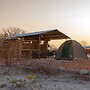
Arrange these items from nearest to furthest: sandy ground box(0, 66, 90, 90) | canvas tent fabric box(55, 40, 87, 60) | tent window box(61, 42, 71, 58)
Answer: sandy ground box(0, 66, 90, 90), canvas tent fabric box(55, 40, 87, 60), tent window box(61, 42, 71, 58)

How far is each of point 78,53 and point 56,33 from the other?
3.26m

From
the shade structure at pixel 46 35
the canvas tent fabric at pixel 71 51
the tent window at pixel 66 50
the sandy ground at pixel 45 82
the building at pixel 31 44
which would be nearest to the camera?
the sandy ground at pixel 45 82

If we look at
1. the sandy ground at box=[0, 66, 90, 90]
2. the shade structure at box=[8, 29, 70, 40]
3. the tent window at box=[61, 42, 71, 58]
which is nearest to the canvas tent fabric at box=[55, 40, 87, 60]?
the tent window at box=[61, 42, 71, 58]

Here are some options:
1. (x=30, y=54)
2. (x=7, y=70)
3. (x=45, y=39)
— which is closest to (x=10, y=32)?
(x=45, y=39)

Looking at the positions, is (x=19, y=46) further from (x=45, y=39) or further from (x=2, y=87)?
(x=2, y=87)

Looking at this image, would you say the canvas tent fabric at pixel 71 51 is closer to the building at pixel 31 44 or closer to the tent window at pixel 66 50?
the tent window at pixel 66 50

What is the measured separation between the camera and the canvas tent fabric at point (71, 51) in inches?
901

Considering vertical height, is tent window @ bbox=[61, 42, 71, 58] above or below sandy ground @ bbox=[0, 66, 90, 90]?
above

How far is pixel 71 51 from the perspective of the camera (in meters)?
23.0

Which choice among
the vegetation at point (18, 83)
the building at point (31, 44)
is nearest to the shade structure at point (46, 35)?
the building at point (31, 44)

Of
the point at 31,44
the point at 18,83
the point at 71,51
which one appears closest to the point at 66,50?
the point at 71,51

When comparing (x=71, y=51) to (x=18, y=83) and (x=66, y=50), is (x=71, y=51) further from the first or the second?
(x=18, y=83)

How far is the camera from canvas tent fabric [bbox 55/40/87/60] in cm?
2287

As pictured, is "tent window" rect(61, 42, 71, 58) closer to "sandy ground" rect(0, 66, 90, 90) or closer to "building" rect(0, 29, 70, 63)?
A: "building" rect(0, 29, 70, 63)
